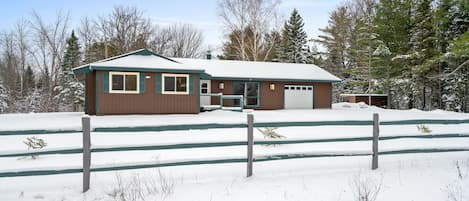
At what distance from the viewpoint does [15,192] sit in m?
3.88

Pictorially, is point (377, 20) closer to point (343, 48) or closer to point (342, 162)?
point (343, 48)

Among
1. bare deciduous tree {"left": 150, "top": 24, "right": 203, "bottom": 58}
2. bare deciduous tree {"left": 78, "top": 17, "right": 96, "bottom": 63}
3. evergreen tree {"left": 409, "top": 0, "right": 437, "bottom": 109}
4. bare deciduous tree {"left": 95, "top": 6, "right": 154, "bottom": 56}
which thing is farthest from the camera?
bare deciduous tree {"left": 150, "top": 24, "right": 203, "bottom": 58}

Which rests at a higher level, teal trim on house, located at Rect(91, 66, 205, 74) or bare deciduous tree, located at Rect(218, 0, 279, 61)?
bare deciduous tree, located at Rect(218, 0, 279, 61)

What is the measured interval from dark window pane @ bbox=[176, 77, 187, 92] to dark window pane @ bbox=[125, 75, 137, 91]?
1.95 meters

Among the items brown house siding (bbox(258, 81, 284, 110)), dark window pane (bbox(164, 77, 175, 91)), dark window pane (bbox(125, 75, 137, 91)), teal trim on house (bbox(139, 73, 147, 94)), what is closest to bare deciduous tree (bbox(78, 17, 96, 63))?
→ dark window pane (bbox(125, 75, 137, 91))

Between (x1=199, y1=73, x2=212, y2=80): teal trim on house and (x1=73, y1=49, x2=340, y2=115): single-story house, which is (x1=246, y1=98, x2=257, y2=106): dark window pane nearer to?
(x1=73, y1=49, x2=340, y2=115): single-story house

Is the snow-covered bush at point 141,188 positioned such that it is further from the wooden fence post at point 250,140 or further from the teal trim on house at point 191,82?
the teal trim on house at point 191,82

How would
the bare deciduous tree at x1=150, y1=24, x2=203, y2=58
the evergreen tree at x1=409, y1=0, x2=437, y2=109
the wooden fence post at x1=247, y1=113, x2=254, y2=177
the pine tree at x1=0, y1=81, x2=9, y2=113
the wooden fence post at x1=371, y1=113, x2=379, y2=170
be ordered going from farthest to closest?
1. the bare deciduous tree at x1=150, y1=24, x2=203, y2=58
2. the pine tree at x1=0, y1=81, x2=9, y2=113
3. the evergreen tree at x1=409, y1=0, x2=437, y2=109
4. the wooden fence post at x1=371, y1=113, x2=379, y2=170
5. the wooden fence post at x1=247, y1=113, x2=254, y2=177

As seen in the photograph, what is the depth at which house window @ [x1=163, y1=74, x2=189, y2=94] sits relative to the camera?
1443cm

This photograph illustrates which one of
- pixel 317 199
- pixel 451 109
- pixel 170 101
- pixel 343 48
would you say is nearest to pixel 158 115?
pixel 170 101

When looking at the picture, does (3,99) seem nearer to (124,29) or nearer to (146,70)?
(124,29)

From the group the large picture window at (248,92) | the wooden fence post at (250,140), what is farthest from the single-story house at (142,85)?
the wooden fence post at (250,140)

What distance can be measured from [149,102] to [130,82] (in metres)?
1.26

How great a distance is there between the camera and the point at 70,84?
27141mm
